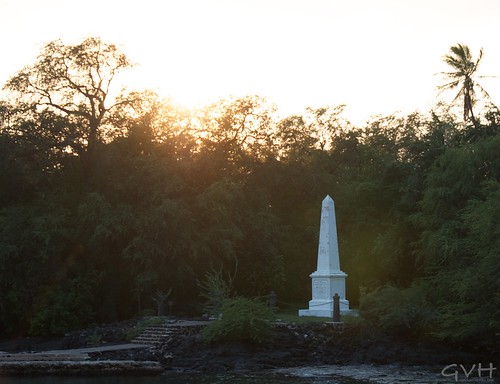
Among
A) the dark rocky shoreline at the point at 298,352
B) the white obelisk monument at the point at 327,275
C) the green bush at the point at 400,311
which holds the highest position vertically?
the white obelisk monument at the point at 327,275

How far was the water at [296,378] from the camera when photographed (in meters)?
27.4

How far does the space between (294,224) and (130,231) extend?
13.6 m

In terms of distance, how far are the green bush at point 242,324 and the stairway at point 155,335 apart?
2254mm

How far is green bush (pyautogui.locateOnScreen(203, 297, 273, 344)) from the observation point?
108ft

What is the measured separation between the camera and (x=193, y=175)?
1868 inches

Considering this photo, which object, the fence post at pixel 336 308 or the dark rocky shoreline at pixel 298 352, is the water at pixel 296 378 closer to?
the dark rocky shoreline at pixel 298 352

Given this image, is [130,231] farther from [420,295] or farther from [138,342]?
[420,295]

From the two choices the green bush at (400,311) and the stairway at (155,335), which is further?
the stairway at (155,335)

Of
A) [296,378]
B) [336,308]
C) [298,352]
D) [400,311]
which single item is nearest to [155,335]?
[298,352]

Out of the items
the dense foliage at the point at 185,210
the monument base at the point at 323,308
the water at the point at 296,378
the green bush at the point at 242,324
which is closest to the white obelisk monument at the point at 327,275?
the monument base at the point at 323,308

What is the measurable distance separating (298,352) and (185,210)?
42.2ft

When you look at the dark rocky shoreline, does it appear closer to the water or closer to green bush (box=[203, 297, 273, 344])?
green bush (box=[203, 297, 273, 344])

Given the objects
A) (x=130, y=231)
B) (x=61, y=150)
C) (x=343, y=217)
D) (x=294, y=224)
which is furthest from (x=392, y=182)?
(x=61, y=150)

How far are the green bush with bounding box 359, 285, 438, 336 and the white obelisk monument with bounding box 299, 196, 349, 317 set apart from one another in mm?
2916
